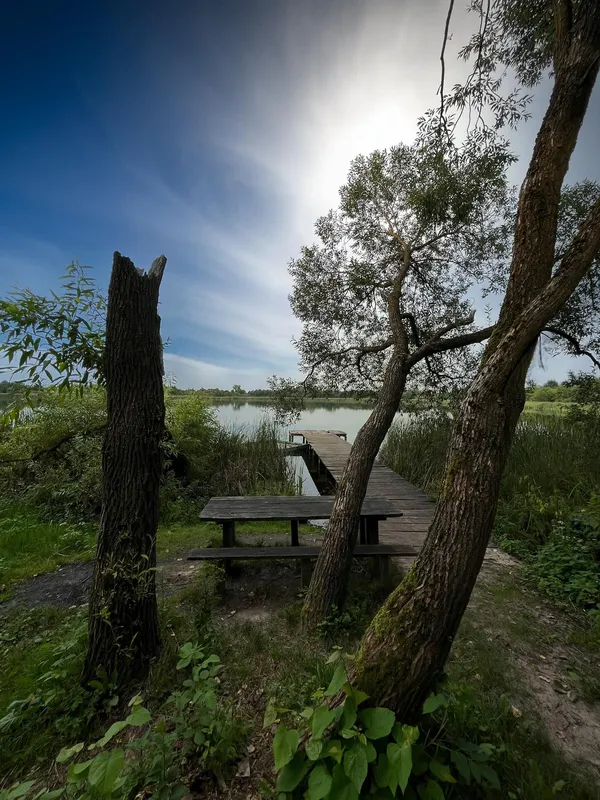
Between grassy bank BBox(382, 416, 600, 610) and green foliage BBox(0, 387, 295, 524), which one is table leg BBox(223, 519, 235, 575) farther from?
grassy bank BBox(382, 416, 600, 610)

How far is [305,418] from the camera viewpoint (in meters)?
17.4

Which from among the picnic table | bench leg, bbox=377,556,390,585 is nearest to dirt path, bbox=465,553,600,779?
bench leg, bbox=377,556,390,585

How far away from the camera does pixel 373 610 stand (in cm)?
265

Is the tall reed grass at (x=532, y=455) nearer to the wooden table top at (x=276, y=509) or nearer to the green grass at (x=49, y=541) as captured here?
the wooden table top at (x=276, y=509)

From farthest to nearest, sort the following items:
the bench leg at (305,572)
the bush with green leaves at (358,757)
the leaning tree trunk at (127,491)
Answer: the bench leg at (305,572) < the leaning tree trunk at (127,491) < the bush with green leaves at (358,757)

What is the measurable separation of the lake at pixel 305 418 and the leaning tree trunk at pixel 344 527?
187 cm

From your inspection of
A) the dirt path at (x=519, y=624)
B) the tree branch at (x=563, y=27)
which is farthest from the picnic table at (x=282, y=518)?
the tree branch at (x=563, y=27)

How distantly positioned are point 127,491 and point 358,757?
1.54m

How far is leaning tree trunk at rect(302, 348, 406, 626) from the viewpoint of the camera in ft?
8.11

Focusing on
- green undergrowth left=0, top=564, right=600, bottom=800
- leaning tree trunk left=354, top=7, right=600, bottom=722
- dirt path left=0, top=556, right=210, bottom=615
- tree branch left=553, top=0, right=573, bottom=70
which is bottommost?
dirt path left=0, top=556, right=210, bottom=615

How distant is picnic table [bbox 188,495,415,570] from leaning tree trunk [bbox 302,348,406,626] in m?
0.38

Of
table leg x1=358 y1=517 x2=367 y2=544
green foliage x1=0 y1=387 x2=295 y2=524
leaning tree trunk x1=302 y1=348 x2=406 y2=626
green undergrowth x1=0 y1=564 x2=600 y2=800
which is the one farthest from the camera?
green foliage x1=0 y1=387 x2=295 y2=524

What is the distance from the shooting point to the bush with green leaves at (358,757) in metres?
0.99

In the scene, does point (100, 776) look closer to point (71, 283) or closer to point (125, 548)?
point (125, 548)
